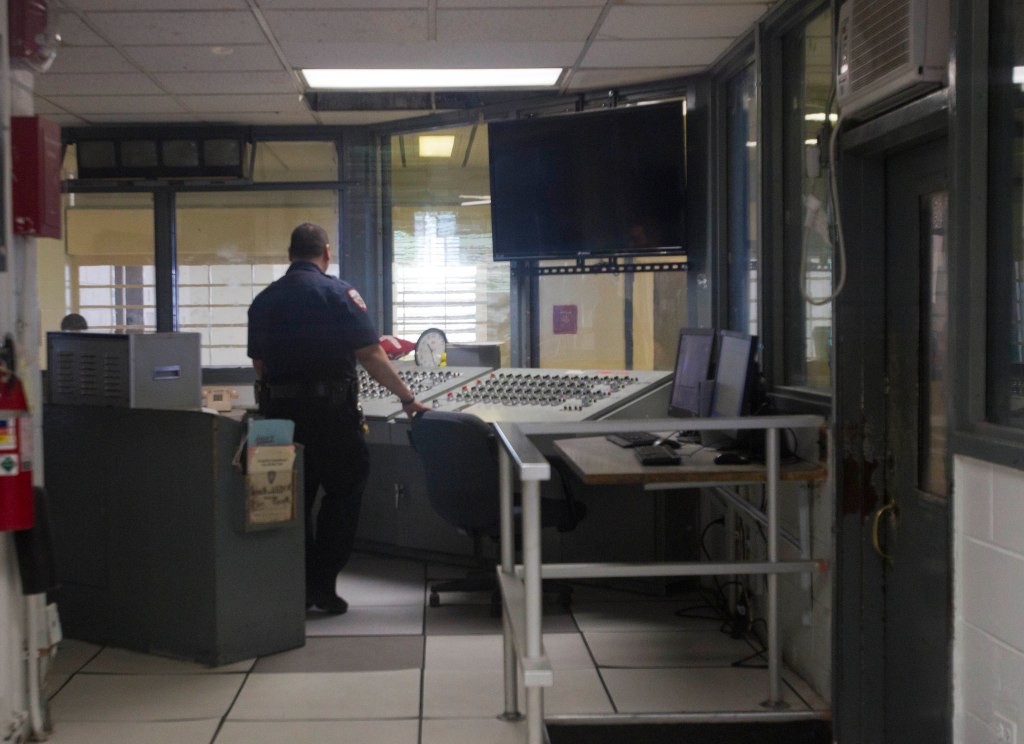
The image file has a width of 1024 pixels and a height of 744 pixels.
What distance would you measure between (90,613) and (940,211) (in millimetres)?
3046

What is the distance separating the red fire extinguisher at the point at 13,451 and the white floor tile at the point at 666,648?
1877mm

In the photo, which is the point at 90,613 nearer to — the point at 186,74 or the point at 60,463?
the point at 60,463

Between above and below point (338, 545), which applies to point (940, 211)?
above

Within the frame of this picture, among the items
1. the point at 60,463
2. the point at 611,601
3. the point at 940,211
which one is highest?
the point at 940,211

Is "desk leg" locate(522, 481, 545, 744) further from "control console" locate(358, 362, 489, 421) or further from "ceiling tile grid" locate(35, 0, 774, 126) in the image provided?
"control console" locate(358, 362, 489, 421)

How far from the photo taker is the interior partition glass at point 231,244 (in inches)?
244

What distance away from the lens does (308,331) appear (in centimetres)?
419

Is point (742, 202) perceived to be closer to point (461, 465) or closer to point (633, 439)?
point (633, 439)

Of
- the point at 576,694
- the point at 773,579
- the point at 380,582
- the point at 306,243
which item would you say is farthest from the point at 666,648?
the point at 306,243

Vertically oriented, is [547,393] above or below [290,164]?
below

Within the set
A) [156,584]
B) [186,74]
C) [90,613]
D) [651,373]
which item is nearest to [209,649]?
[156,584]

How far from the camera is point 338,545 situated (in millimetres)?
4309

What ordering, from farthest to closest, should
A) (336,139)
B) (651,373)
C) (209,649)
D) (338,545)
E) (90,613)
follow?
(336,139), (651,373), (338,545), (90,613), (209,649)

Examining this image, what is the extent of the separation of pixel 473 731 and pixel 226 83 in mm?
3216
